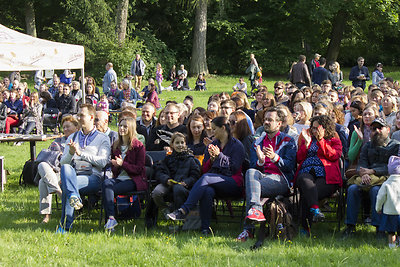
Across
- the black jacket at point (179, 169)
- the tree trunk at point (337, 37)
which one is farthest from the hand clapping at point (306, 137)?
the tree trunk at point (337, 37)

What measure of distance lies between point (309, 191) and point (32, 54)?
6124 millimetres

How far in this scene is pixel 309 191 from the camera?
5.97m

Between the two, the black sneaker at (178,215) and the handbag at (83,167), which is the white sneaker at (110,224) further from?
the handbag at (83,167)

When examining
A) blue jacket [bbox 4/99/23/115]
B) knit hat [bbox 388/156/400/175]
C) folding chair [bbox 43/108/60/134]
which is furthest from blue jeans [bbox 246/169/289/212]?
blue jacket [bbox 4/99/23/115]

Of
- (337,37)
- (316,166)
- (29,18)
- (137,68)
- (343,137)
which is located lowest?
(316,166)

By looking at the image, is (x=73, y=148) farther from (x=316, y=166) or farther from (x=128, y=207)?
(x=316, y=166)

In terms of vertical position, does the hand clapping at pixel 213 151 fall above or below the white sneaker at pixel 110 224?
above

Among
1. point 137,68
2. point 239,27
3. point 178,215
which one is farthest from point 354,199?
point 239,27

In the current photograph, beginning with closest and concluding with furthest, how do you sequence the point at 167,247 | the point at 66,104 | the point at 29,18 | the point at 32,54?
1. the point at 167,247
2. the point at 32,54
3. the point at 66,104
4. the point at 29,18

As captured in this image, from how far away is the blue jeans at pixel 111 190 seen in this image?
632cm

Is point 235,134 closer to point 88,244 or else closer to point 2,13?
point 88,244

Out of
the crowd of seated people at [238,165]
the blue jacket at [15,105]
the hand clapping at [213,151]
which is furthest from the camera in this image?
the blue jacket at [15,105]

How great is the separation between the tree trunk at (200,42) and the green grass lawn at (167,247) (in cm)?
2556

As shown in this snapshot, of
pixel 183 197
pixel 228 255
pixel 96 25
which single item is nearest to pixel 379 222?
pixel 228 255
